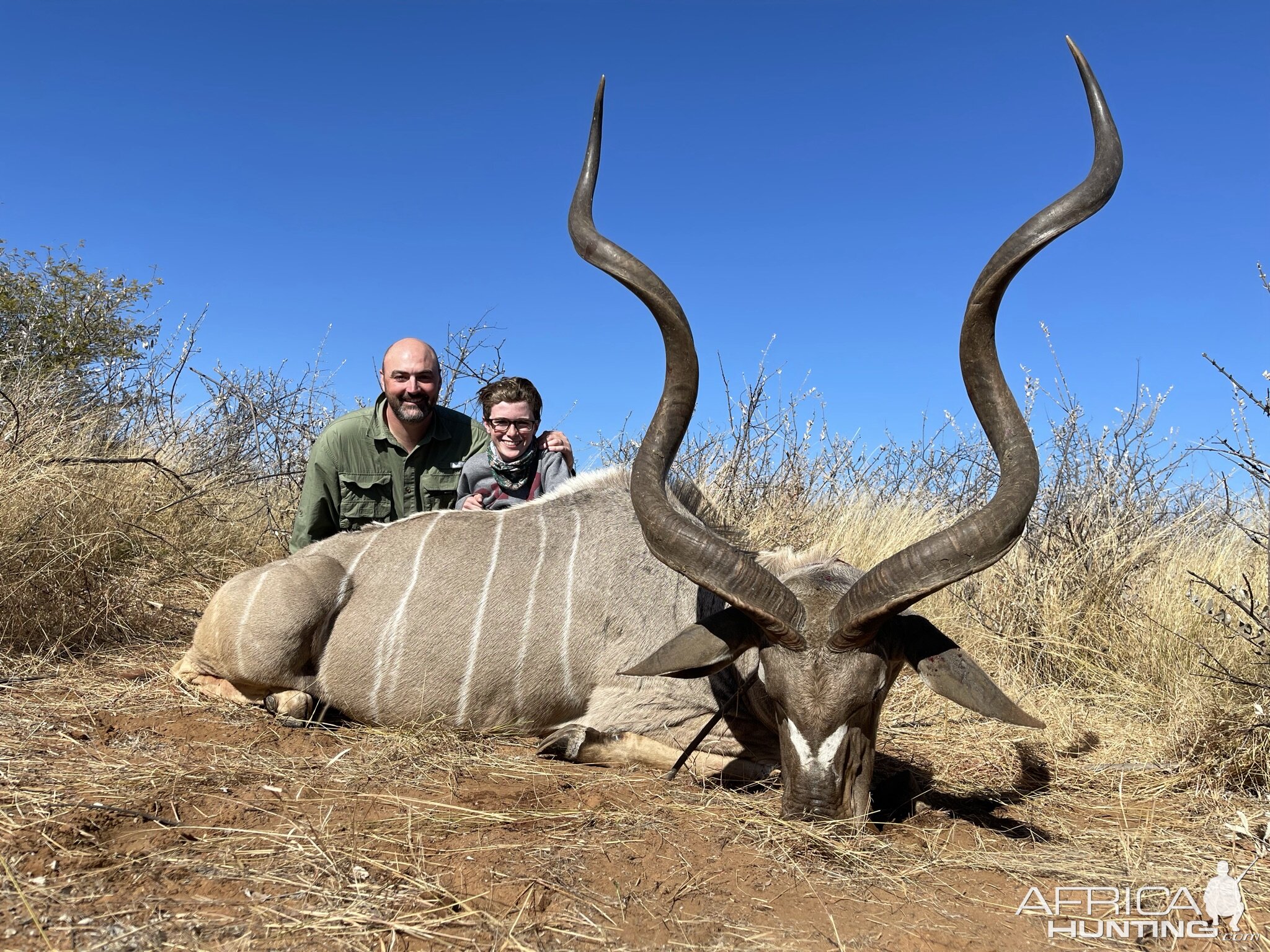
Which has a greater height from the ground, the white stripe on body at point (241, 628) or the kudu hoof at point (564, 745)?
the white stripe on body at point (241, 628)

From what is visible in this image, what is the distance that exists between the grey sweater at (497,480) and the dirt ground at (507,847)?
5.15 feet

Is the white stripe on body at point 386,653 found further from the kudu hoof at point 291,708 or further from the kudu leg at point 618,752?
the kudu leg at point 618,752

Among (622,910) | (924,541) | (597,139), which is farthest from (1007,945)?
(597,139)

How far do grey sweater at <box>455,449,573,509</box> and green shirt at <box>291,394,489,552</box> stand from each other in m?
0.21

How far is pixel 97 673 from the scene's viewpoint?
160 inches

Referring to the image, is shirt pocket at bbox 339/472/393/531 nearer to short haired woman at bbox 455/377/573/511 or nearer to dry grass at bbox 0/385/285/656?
short haired woman at bbox 455/377/573/511

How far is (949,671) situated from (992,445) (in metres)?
0.72

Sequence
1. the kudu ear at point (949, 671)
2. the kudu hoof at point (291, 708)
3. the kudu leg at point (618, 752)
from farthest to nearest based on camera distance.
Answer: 1. the kudu hoof at point (291, 708)
2. the kudu leg at point (618, 752)
3. the kudu ear at point (949, 671)

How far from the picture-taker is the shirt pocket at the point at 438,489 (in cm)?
507

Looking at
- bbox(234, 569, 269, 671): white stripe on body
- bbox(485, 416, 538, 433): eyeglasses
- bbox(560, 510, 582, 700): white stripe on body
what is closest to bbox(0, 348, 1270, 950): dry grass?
bbox(234, 569, 269, 671): white stripe on body

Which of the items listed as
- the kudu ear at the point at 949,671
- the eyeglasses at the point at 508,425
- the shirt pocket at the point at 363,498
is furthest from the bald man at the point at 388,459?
the kudu ear at the point at 949,671

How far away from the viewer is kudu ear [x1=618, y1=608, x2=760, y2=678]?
278 centimetres

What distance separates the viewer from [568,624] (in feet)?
11.8

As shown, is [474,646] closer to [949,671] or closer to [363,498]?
[363,498]
